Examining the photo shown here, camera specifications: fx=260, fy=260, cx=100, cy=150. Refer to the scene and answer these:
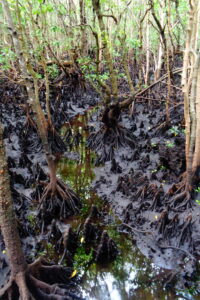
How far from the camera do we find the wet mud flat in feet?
11.3

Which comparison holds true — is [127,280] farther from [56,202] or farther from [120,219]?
[56,202]

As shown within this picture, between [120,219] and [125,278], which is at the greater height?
[120,219]

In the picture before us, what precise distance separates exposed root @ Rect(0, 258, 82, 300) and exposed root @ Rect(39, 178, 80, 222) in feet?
4.50

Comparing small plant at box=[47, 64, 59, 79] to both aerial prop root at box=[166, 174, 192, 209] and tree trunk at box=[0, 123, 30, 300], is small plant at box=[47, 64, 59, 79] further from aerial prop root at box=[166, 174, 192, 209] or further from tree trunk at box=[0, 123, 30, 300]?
tree trunk at box=[0, 123, 30, 300]

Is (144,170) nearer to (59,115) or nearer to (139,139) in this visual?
(139,139)

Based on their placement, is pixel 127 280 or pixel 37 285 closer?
pixel 37 285

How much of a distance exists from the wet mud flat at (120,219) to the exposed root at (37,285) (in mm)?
352

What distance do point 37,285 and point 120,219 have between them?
1964mm

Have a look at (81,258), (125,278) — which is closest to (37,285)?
(81,258)

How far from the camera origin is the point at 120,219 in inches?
178

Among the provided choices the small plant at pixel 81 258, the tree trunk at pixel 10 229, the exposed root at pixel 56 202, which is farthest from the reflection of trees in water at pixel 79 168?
the tree trunk at pixel 10 229

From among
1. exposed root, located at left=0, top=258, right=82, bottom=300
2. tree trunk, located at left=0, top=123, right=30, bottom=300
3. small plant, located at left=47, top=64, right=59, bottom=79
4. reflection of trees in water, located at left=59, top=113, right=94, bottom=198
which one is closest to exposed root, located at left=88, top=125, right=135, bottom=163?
reflection of trees in water, located at left=59, top=113, right=94, bottom=198

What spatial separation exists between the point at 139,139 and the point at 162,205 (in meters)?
2.92

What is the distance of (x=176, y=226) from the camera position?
3.92m
